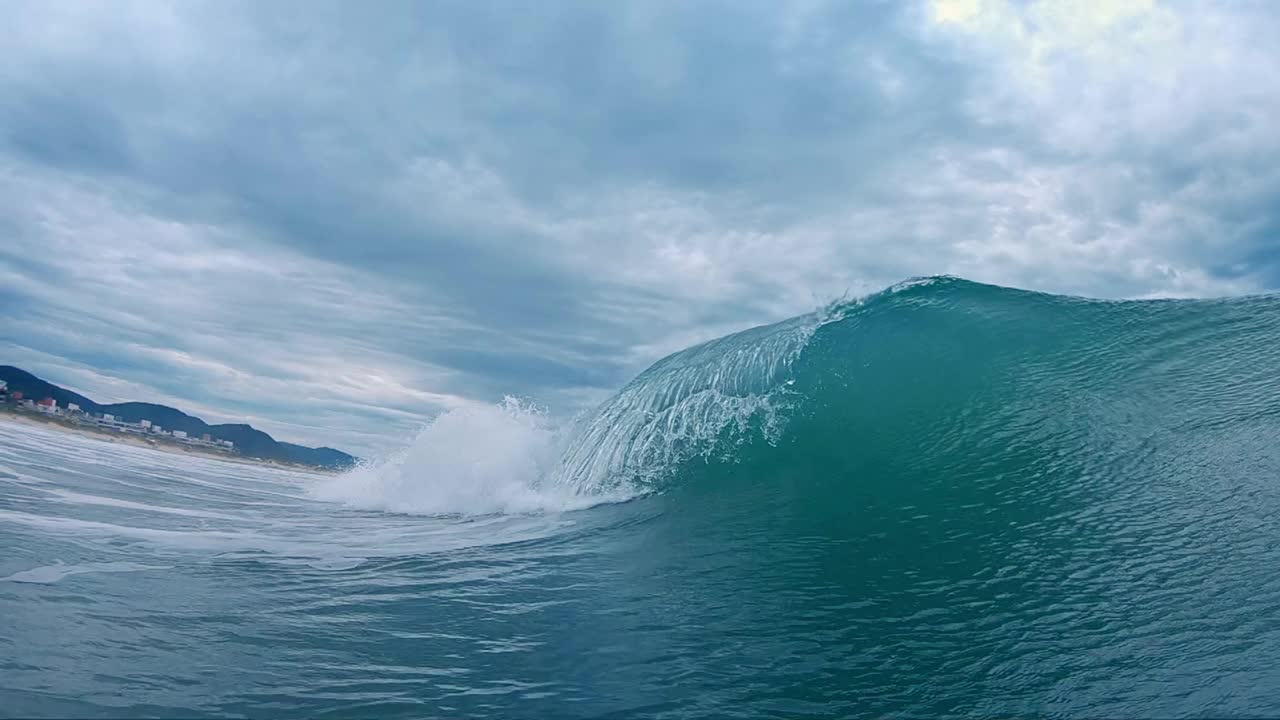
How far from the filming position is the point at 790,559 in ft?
19.2

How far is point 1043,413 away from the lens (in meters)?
8.74

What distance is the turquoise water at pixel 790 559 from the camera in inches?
139

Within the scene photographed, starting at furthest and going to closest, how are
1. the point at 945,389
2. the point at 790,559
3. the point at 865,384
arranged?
1. the point at 865,384
2. the point at 945,389
3. the point at 790,559

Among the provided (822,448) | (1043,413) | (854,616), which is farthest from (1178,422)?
(854,616)

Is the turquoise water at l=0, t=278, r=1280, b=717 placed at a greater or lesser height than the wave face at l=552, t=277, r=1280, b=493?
lesser

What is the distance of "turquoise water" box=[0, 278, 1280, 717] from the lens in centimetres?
353

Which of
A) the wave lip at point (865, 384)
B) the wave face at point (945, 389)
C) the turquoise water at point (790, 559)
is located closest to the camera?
the turquoise water at point (790, 559)

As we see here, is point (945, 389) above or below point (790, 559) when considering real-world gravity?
above

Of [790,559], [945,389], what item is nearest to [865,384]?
[945,389]

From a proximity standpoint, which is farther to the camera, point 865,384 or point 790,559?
point 865,384

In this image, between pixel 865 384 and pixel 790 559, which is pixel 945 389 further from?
pixel 790 559

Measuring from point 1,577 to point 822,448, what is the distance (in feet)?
27.2

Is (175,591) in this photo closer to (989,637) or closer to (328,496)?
(989,637)

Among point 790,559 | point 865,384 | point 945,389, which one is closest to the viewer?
point 790,559
